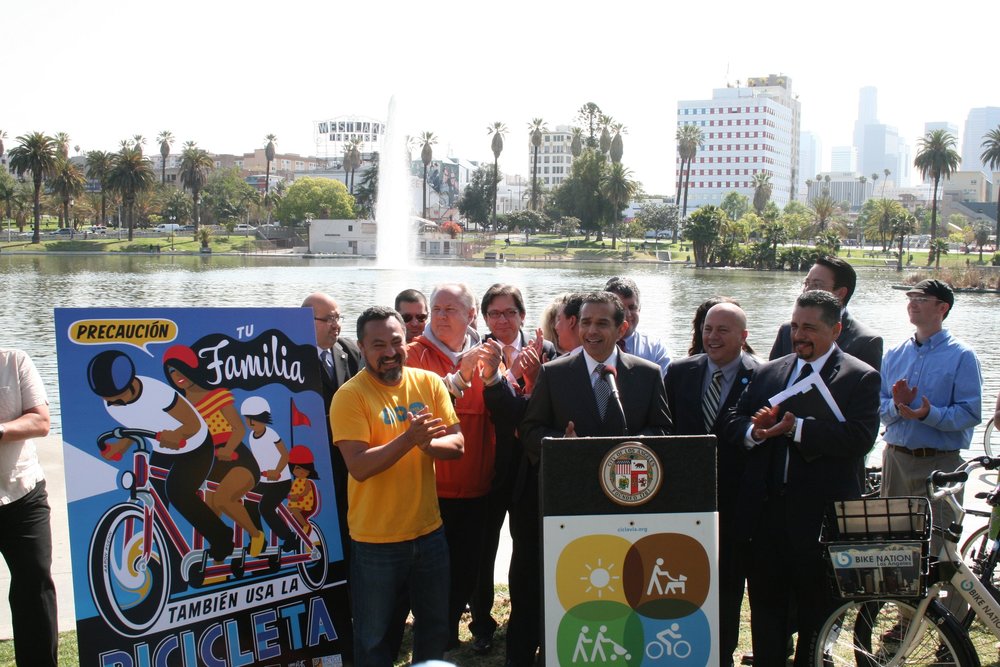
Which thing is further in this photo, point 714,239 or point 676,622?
point 714,239

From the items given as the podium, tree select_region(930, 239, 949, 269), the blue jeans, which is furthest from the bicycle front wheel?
tree select_region(930, 239, 949, 269)

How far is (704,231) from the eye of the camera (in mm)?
83438

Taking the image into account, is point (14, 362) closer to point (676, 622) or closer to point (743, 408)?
point (676, 622)

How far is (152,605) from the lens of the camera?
409cm

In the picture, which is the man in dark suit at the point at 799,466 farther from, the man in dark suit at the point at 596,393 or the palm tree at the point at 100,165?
the palm tree at the point at 100,165

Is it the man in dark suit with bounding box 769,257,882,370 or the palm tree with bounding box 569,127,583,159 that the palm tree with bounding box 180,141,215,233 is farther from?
the man in dark suit with bounding box 769,257,882,370

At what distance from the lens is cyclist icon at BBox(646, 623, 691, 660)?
3.66 m

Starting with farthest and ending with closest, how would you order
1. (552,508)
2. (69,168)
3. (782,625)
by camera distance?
(69,168)
(782,625)
(552,508)

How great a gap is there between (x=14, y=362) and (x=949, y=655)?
15.1ft

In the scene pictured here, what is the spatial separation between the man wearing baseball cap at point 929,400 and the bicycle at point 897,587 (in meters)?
1.24

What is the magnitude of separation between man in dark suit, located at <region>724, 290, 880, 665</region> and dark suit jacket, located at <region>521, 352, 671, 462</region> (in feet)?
1.59

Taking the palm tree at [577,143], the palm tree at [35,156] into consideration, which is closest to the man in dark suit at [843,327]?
the palm tree at [35,156]

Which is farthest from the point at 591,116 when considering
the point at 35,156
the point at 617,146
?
the point at 35,156

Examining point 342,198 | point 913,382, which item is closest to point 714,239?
point 342,198
